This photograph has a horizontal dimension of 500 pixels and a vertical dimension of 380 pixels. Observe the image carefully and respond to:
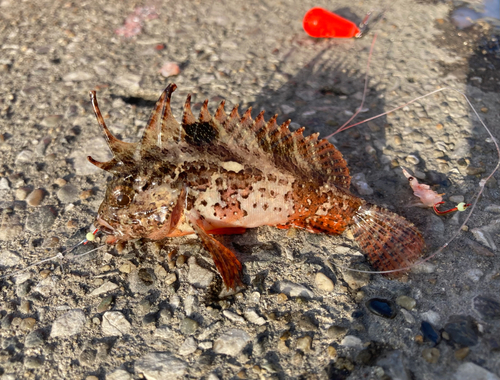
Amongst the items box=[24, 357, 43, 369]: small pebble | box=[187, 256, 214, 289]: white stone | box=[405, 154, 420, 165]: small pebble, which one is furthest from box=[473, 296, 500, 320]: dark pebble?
box=[24, 357, 43, 369]: small pebble

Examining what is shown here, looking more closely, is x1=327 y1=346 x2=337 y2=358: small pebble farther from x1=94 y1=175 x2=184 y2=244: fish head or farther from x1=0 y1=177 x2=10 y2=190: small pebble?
x1=0 y1=177 x2=10 y2=190: small pebble

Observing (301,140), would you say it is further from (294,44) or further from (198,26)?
(198,26)

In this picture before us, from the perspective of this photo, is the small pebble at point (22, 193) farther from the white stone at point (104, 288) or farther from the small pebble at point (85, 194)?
the white stone at point (104, 288)

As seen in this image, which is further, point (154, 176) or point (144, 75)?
point (144, 75)

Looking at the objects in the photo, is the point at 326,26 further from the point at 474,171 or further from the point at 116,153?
the point at 116,153

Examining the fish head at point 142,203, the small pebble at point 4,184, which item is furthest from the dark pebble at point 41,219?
the fish head at point 142,203

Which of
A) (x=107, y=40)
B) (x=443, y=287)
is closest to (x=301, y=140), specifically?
(x=443, y=287)

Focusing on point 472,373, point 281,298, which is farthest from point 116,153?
point 472,373
